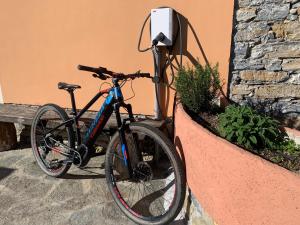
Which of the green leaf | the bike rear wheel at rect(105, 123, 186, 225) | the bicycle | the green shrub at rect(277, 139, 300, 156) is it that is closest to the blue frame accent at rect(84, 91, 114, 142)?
the bicycle

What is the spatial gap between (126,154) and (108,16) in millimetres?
1666

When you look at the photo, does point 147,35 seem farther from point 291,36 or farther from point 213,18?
point 291,36

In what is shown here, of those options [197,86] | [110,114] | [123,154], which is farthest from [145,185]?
[197,86]

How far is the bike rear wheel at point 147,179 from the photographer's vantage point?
102 inches

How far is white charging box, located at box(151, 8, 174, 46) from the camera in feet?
10.6

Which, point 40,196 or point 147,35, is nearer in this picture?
point 40,196

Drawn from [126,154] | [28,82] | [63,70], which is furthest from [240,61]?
[28,82]

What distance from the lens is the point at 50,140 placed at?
367cm

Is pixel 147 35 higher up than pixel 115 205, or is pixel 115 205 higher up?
pixel 147 35

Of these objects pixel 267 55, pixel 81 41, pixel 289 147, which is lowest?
pixel 289 147

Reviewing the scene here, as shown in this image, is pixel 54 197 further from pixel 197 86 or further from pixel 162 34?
pixel 162 34

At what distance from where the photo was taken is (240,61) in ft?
10.5

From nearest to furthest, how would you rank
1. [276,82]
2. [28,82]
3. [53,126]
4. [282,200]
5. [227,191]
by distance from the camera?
1. [282,200]
2. [227,191]
3. [276,82]
4. [53,126]
5. [28,82]

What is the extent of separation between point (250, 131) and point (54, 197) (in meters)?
2.10
